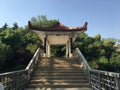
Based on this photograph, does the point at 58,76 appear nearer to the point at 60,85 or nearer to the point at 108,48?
the point at 60,85

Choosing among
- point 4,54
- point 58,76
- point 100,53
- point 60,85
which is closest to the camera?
point 60,85

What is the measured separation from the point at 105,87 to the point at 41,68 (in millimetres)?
5480

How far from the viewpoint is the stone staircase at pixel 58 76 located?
931 cm

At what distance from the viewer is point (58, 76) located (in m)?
10.4

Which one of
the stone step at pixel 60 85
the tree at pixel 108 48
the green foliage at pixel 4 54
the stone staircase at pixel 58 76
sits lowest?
the stone step at pixel 60 85

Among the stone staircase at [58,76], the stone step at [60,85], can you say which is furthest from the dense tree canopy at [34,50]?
the stone step at [60,85]

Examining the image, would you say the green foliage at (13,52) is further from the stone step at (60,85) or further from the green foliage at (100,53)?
the stone step at (60,85)

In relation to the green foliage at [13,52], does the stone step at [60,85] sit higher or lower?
lower

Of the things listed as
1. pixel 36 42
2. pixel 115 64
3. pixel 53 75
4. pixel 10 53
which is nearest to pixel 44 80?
pixel 53 75

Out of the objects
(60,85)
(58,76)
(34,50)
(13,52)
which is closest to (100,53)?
(34,50)

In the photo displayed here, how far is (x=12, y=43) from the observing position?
82.1 ft

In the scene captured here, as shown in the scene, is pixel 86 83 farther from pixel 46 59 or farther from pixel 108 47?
pixel 108 47

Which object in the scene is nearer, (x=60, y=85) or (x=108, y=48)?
(x=60, y=85)

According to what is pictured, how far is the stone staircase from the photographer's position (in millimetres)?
9312
